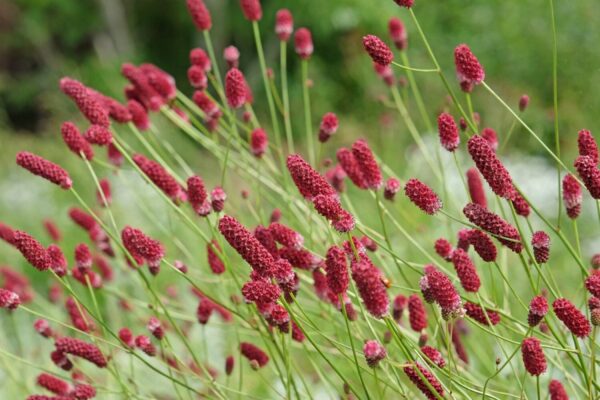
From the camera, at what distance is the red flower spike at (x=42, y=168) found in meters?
1.23

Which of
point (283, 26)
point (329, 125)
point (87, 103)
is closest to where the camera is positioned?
point (87, 103)

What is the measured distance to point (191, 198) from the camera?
1210mm

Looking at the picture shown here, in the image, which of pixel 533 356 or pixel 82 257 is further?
pixel 82 257

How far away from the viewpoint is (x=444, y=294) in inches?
37.6

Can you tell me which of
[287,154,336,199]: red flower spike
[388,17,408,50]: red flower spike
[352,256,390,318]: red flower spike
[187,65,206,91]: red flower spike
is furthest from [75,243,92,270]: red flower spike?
[388,17,408,50]: red flower spike

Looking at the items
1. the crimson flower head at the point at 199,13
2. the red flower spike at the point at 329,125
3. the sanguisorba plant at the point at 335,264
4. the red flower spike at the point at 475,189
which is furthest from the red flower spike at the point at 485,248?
the crimson flower head at the point at 199,13

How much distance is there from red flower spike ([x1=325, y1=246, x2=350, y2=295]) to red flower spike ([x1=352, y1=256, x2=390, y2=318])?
0.03 metres

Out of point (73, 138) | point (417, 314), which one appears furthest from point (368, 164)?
point (73, 138)

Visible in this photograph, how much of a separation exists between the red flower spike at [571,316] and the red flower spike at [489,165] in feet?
0.47

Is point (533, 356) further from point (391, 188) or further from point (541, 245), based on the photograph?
point (391, 188)

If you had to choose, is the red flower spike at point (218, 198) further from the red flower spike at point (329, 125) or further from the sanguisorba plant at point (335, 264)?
the red flower spike at point (329, 125)

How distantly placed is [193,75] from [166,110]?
0.09 metres

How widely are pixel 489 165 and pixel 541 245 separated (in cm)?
15

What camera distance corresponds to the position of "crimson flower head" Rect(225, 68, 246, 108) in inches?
55.3
